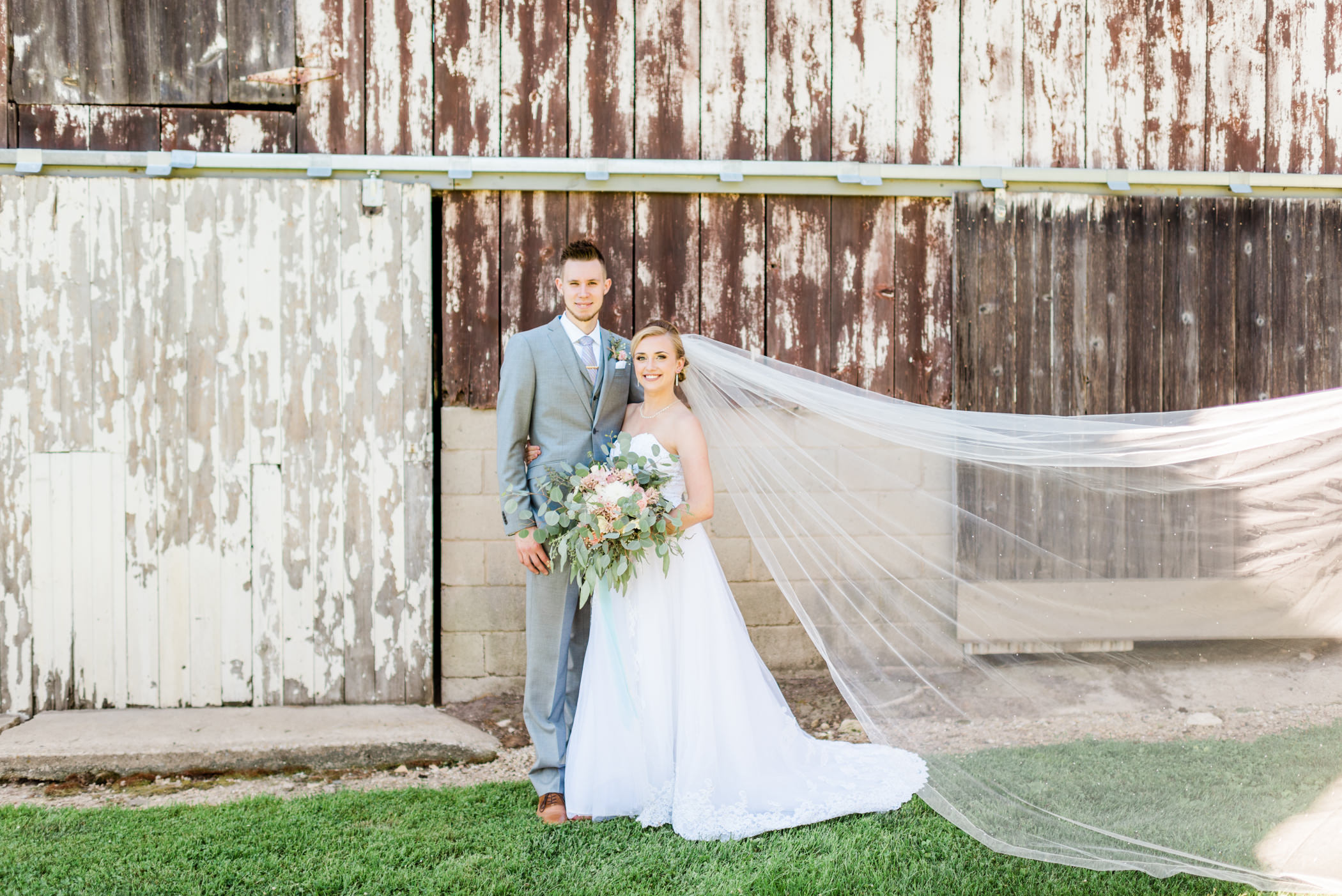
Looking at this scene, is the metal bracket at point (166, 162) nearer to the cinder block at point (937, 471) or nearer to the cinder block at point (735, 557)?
the cinder block at point (735, 557)

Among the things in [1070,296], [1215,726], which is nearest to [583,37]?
[1070,296]

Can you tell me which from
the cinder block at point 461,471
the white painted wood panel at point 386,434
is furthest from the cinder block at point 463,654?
the cinder block at point 461,471

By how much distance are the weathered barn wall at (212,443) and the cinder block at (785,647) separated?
1563mm

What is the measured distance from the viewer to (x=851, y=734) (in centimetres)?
380

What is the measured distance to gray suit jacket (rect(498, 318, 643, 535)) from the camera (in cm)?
316

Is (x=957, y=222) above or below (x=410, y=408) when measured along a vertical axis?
above

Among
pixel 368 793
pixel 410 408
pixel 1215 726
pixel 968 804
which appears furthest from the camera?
pixel 410 408

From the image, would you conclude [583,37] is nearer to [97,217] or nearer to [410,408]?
[410,408]

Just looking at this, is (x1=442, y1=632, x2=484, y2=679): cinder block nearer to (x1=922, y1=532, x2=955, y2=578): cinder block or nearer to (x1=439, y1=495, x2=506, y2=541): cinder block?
(x1=439, y1=495, x2=506, y2=541): cinder block

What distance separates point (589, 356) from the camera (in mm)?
3275

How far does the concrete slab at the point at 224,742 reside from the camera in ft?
11.5

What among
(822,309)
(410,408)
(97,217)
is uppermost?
(97,217)

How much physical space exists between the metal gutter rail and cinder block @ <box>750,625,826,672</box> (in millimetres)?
2053

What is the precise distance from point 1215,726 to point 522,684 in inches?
109
